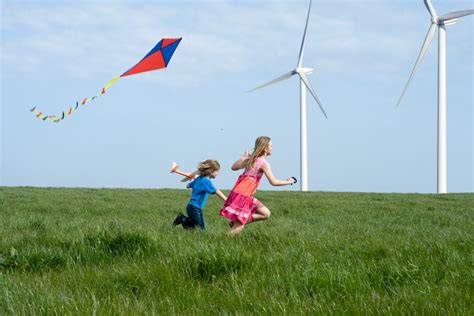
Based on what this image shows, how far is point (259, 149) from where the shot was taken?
27.3ft

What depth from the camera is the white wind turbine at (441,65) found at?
96.2 ft

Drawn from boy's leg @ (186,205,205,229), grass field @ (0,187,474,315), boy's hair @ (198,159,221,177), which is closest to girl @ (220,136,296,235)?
boy's hair @ (198,159,221,177)

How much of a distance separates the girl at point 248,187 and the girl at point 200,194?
467mm

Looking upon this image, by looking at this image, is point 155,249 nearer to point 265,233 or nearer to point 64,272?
point 64,272

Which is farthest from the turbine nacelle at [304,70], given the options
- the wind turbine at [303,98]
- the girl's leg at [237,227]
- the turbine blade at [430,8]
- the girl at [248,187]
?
the girl's leg at [237,227]

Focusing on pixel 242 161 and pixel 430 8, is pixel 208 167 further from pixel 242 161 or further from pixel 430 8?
pixel 430 8

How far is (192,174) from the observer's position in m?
9.28

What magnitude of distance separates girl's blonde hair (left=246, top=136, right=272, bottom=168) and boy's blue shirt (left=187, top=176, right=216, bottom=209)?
29.7 inches

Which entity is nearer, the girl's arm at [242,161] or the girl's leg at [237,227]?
the girl's leg at [237,227]

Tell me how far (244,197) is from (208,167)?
0.98 meters

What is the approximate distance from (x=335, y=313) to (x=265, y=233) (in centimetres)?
367

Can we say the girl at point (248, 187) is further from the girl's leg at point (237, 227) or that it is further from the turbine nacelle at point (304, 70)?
the turbine nacelle at point (304, 70)

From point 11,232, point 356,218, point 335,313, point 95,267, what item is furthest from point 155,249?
point 356,218

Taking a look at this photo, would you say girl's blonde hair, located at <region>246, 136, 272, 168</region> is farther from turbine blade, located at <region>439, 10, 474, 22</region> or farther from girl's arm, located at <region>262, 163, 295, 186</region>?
turbine blade, located at <region>439, 10, 474, 22</region>
